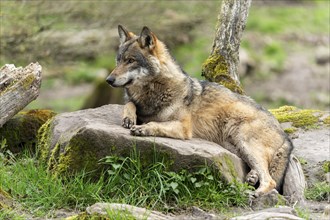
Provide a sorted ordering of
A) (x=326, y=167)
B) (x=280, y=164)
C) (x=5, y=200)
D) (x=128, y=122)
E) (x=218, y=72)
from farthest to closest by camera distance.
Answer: (x=218, y=72) → (x=326, y=167) → (x=280, y=164) → (x=128, y=122) → (x=5, y=200)

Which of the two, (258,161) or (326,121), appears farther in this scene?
(326,121)

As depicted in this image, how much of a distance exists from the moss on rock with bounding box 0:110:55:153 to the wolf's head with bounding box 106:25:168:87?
187 cm

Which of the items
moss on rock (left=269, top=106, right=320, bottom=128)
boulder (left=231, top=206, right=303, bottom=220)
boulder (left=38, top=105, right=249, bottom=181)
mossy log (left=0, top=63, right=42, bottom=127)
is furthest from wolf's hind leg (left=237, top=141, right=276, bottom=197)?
mossy log (left=0, top=63, right=42, bottom=127)

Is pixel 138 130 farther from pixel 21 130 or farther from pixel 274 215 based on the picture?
pixel 21 130

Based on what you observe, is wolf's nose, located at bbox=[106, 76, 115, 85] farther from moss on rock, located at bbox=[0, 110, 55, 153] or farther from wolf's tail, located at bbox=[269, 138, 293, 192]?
wolf's tail, located at bbox=[269, 138, 293, 192]

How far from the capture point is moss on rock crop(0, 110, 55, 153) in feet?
30.9

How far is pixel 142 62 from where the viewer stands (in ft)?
27.5

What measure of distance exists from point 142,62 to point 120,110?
100 cm

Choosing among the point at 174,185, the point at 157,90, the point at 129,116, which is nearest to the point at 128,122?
the point at 129,116

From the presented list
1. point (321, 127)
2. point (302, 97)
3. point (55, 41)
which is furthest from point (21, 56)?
point (302, 97)

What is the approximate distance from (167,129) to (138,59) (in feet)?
2.82

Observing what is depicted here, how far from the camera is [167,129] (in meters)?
8.12

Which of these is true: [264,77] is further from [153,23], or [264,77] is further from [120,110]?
[120,110]

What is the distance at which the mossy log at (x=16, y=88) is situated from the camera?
8695 millimetres
